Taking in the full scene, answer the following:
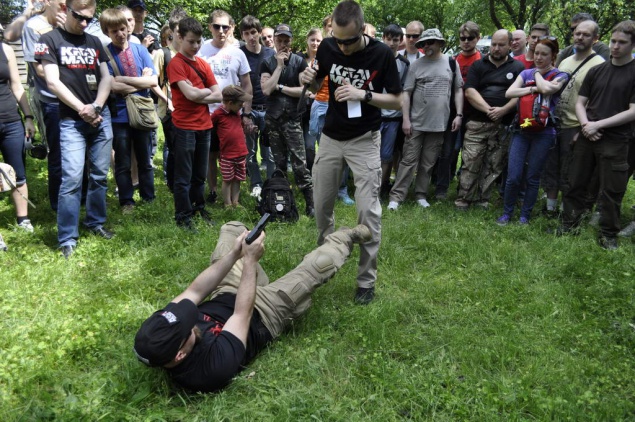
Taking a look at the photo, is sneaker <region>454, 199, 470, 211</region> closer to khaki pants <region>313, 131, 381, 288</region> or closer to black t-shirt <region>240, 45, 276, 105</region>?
khaki pants <region>313, 131, 381, 288</region>

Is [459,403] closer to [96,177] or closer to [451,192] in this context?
[96,177]

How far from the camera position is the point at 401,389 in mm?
2777

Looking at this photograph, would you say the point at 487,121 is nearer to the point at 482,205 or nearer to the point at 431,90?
the point at 431,90

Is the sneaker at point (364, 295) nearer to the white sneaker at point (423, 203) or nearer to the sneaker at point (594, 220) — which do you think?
the white sneaker at point (423, 203)

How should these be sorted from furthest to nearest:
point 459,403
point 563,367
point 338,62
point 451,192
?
point 451,192 < point 338,62 < point 563,367 < point 459,403

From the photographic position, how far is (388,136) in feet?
21.5

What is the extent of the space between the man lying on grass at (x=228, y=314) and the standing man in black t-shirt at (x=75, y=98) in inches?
68.6

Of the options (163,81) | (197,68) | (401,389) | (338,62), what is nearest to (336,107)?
(338,62)

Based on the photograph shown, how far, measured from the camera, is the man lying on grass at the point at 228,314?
2.49 m

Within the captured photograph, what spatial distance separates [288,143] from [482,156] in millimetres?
2574

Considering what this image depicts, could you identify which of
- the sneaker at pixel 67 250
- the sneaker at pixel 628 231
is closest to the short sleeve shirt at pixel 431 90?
the sneaker at pixel 628 231

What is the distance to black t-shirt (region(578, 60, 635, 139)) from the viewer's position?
184 inches

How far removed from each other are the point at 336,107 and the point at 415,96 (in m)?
2.73

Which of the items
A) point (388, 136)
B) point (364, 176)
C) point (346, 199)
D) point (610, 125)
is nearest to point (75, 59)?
point (364, 176)
